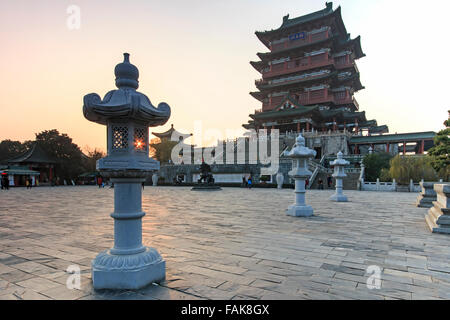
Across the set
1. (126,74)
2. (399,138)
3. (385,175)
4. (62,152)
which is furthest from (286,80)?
(126,74)

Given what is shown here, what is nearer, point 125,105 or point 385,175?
point 125,105

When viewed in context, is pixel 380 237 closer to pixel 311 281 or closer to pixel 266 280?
pixel 311 281

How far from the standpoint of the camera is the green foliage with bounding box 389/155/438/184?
19.3 m

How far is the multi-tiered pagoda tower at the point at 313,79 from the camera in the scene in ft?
111

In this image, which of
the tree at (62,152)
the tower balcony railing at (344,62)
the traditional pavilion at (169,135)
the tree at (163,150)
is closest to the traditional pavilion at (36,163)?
the tree at (62,152)

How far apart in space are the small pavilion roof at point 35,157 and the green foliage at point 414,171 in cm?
4204

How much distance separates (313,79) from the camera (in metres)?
34.6

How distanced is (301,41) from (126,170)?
40740 mm

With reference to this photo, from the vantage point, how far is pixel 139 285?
249cm

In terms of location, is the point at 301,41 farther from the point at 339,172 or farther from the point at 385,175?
the point at 339,172

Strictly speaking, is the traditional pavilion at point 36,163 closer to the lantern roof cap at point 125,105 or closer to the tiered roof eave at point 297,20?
the tiered roof eave at point 297,20

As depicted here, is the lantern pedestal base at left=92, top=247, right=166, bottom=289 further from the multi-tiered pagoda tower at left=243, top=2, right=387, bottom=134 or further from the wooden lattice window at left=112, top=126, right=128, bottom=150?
the multi-tiered pagoda tower at left=243, top=2, right=387, bottom=134
